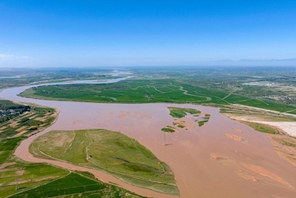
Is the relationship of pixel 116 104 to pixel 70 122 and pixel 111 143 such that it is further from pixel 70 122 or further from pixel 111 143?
pixel 111 143

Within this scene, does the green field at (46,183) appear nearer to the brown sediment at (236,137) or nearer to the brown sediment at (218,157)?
the brown sediment at (218,157)

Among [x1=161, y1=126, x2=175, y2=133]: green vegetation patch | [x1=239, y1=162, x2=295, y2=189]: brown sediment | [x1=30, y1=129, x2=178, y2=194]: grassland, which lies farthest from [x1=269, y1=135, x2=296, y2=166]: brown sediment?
[x1=30, y1=129, x2=178, y2=194]: grassland

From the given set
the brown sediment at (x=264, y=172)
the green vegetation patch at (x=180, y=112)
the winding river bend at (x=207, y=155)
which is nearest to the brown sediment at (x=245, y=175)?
the winding river bend at (x=207, y=155)

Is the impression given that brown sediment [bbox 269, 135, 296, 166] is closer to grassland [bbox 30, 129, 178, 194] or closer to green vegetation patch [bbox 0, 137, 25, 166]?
grassland [bbox 30, 129, 178, 194]

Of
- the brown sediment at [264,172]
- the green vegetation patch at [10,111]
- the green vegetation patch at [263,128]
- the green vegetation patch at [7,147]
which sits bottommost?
the brown sediment at [264,172]

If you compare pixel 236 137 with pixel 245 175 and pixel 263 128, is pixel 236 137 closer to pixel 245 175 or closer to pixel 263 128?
pixel 263 128
